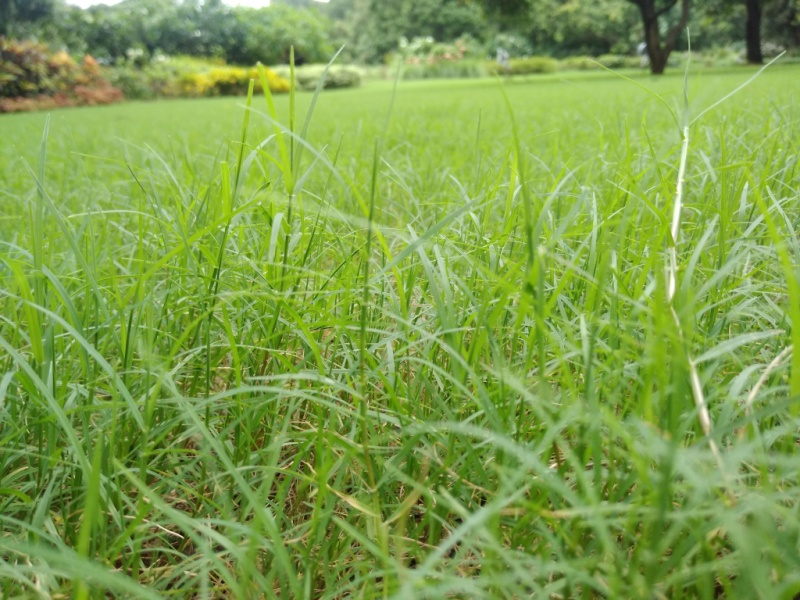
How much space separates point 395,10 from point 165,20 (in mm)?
23632

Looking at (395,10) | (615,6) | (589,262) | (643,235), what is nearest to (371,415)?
(589,262)

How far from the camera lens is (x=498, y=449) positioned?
2.20 feet

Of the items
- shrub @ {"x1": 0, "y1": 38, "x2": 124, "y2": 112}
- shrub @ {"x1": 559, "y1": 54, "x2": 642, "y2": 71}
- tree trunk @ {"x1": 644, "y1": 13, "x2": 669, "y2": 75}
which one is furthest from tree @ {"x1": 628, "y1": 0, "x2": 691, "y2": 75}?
shrub @ {"x1": 0, "y1": 38, "x2": 124, "y2": 112}

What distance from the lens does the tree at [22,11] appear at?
87.5 feet

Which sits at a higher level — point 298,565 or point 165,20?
point 165,20

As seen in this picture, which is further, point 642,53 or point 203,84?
point 642,53

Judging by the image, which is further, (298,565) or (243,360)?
(243,360)

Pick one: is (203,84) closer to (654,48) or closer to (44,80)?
(44,80)

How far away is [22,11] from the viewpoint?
28109mm

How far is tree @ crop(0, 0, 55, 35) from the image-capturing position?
26.7 meters

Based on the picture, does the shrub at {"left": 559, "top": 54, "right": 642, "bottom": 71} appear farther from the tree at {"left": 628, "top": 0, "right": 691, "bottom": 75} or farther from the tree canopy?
the tree at {"left": 628, "top": 0, "right": 691, "bottom": 75}

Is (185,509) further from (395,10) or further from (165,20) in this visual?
(395,10)

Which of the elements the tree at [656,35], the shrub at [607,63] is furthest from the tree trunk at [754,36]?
the shrub at [607,63]

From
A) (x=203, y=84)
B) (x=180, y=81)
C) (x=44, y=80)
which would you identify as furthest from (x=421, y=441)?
(x=180, y=81)
